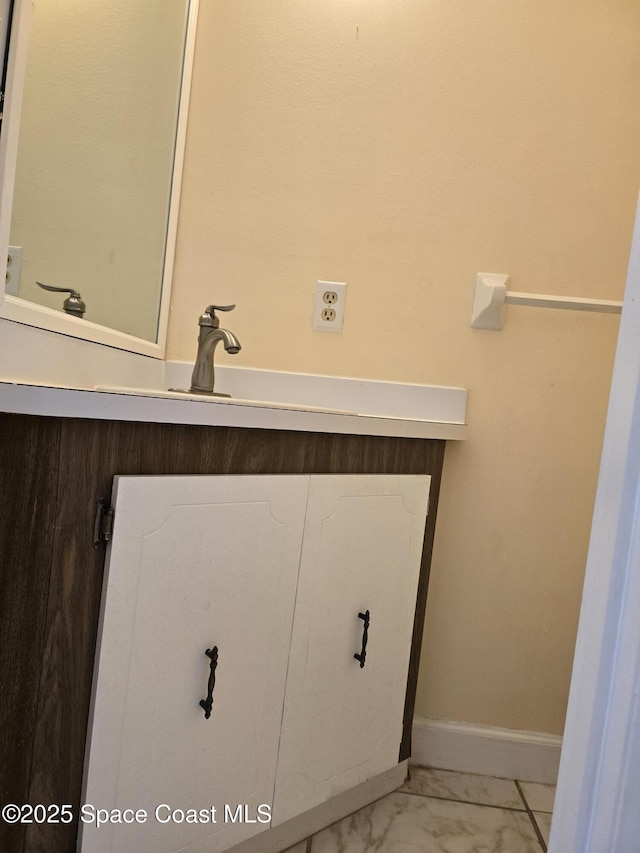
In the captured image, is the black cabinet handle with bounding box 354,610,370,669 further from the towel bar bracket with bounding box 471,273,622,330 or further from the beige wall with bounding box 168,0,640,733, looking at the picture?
the towel bar bracket with bounding box 471,273,622,330

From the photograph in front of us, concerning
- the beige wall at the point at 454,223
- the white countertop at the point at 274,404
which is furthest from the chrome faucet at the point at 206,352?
the beige wall at the point at 454,223

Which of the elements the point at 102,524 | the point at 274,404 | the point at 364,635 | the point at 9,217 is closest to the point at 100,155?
the point at 9,217

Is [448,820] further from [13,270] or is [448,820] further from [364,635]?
[13,270]

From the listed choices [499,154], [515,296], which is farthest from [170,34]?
[515,296]

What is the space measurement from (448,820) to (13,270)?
133cm

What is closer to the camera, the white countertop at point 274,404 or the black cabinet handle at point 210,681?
the white countertop at point 274,404

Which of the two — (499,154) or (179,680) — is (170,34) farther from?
(179,680)

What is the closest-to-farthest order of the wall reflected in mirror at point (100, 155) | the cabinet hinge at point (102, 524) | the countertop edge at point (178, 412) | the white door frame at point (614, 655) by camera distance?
the white door frame at point (614, 655) → the countertop edge at point (178, 412) → the cabinet hinge at point (102, 524) → the wall reflected in mirror at point (100, 155)

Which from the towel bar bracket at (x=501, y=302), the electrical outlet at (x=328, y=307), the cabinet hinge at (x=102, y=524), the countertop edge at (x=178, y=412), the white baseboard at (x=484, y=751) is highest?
the towel bar bracket at (x=501, y=302)

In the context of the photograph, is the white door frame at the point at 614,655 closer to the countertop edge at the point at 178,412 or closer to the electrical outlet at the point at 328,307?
the countertop edge at the point at 178,412

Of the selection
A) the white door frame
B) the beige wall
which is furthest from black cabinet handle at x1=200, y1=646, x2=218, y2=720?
the beige wall

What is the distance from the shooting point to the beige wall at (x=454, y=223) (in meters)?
1.82

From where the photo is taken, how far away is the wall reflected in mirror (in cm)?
116

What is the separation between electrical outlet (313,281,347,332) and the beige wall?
20 mm
